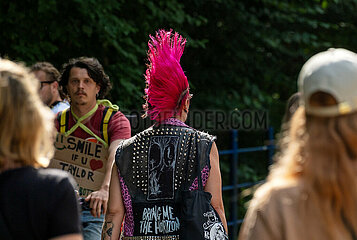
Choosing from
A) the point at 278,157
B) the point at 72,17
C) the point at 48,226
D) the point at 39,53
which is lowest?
the point at 48,226

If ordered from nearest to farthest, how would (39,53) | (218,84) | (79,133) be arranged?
(79,133), (39,53), (218,84)

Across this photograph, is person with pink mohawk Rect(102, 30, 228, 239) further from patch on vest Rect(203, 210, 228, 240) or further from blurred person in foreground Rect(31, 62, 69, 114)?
blurred person in foreground Rect(31, 62, 69, 114)

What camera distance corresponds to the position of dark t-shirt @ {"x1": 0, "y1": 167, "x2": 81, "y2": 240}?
218 centimetres

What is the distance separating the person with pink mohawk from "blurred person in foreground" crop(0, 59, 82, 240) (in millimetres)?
1492

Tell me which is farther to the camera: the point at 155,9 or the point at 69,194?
the point at 155,9

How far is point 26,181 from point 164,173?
1.64 meters

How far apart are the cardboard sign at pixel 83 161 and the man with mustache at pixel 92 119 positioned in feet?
0.19

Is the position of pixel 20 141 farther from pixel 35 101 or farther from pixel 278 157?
pixel 278 157

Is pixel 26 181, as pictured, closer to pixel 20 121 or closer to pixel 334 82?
pixel 20 121

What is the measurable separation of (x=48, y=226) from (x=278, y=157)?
79 cm

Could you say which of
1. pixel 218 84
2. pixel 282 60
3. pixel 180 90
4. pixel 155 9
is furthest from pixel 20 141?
pixel 282 60

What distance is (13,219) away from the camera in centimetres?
218

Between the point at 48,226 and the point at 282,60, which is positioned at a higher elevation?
the point at 282,60

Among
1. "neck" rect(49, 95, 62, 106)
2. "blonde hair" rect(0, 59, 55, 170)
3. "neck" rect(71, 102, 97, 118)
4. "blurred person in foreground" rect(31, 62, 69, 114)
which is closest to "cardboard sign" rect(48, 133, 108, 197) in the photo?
"neck" rect(71, 102, 97, 118)
